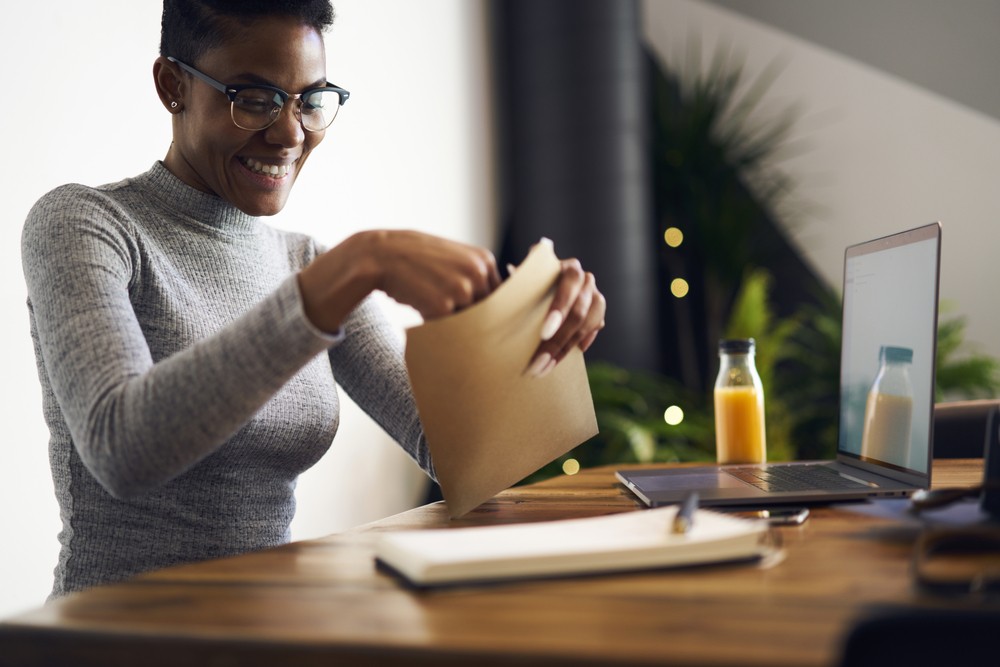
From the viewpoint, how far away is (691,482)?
3.18 ft

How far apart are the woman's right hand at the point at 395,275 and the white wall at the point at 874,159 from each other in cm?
304

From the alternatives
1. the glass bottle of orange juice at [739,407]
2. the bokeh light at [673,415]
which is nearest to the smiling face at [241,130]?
the glass bottle of orange juice at [739,407]

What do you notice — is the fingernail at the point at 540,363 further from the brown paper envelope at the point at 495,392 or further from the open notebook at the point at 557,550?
the open notebook at the point at 557,550

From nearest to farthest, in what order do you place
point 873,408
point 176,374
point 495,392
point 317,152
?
point 176,374, point 495,392, point 873,408, point 317,152

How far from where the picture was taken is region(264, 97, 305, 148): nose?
1.05m

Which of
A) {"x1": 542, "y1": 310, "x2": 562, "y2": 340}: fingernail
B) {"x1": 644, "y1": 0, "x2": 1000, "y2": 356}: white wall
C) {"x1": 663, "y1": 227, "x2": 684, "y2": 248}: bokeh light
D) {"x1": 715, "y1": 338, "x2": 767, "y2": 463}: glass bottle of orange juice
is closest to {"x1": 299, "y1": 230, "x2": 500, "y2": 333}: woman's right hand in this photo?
{"x1": 542, "y1": 310, "x2": 562, "y2": 340}: fingernail

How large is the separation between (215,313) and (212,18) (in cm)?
40

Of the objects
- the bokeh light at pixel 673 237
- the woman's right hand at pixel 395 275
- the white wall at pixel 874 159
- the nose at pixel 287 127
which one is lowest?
the woman's right hand at pixel 395 275

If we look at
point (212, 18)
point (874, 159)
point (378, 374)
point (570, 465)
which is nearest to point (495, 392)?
point (378, 374)

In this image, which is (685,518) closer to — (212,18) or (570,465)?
(212,18)

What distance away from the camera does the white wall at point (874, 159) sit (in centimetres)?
313

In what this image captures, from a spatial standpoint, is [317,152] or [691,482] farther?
[317,152]

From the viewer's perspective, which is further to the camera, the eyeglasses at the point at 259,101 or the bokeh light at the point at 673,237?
the bokeh light at the point at 673,237

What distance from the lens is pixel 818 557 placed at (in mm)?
582
